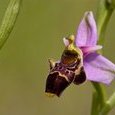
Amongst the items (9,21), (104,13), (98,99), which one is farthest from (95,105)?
(9,21)

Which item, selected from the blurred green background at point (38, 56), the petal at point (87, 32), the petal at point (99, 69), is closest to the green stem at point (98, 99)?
the petal at point (99, 69)

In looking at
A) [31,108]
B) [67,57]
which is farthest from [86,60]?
[31,108]

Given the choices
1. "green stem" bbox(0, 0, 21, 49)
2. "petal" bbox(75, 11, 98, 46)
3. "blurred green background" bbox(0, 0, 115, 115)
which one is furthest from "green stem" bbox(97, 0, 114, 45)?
"blurred green background" bbox(0, 0, 115, 115)

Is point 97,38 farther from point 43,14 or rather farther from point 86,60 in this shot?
point 43,14

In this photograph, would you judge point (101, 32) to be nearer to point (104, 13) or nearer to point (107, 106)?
point (104, 13)

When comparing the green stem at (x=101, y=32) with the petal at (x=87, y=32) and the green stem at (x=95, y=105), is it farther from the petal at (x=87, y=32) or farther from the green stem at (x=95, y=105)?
the petal at (x=87, y=32)
